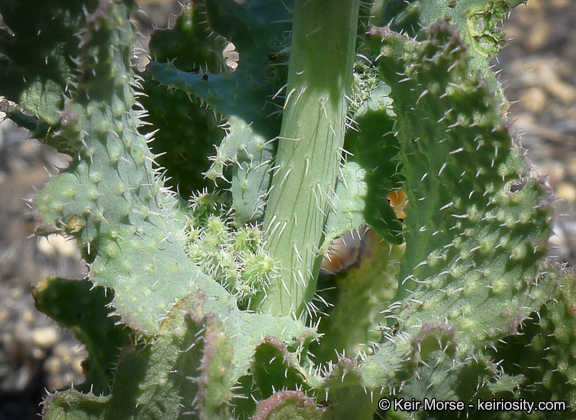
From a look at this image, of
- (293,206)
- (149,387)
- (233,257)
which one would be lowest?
(149,387)

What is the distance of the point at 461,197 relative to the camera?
3.62 ft

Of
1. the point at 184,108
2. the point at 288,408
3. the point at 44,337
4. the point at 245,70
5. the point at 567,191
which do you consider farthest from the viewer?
the point at 567,191

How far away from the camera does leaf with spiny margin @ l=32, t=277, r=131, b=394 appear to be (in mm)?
1423

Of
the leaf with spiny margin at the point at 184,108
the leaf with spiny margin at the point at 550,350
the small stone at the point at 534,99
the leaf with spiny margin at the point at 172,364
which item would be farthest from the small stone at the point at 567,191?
the leaf with spiny margin at the point at 172,364

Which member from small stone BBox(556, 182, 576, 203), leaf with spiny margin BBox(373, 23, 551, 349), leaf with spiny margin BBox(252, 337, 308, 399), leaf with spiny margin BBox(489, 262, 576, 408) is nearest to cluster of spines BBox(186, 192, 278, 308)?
leaf with spiny margin BBox(252, 337, 308, 399)

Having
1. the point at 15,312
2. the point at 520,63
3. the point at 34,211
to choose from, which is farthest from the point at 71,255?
the point at 520,63

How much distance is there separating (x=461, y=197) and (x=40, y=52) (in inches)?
29.4

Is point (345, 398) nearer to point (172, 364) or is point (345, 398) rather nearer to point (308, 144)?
point (172, 364)

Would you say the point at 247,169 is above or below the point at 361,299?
above

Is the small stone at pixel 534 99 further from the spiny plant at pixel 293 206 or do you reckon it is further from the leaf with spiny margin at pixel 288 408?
the leaf with spiny margin at pixel 288 408

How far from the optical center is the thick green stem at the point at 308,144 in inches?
41.6

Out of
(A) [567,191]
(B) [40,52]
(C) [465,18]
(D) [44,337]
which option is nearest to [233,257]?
(B) [40,52]

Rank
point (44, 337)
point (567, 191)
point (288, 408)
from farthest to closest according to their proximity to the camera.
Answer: point (567, 191), point (44, 337), point (288, 408)

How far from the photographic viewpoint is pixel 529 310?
1061 mm
